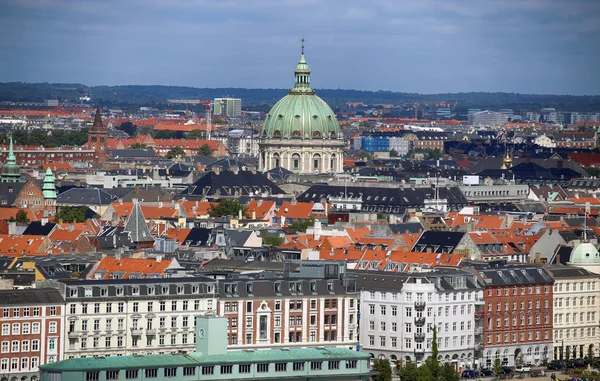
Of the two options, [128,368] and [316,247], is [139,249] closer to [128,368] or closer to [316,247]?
[316,247]

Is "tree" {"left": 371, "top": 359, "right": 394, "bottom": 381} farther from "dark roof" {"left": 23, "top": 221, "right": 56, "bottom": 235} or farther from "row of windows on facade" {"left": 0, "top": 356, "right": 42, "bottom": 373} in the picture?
"dark roof" {"left": 23, "top": 221, "right": 56, "bottom": 235}

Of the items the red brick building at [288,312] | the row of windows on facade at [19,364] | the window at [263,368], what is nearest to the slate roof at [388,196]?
the red brick building at [288,312]

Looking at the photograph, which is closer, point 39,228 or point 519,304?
point 519,304

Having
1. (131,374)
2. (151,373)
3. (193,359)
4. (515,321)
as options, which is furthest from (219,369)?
(515,321)

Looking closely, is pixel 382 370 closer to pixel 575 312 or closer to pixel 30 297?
pixel 30 297

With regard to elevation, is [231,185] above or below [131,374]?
below

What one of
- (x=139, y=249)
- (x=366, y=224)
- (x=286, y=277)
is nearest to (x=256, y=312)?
(x=286, y=277)

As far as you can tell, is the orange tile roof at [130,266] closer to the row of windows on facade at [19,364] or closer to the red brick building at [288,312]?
the red brick building at [288,312]
